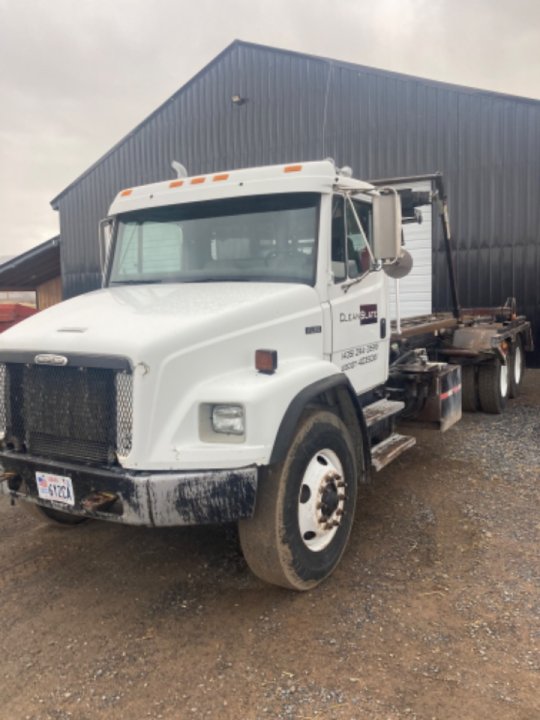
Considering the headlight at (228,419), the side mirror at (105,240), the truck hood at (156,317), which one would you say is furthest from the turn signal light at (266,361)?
the side mirror at (105,240)

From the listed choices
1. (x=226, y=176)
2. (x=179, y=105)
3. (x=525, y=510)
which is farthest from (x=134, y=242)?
(x=179, y=105)

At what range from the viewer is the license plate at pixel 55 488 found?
10.8ft

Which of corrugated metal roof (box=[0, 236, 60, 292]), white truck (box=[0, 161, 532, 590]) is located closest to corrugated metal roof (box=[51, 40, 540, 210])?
corrugated metal roof (box=[0, 236, 60, 292])

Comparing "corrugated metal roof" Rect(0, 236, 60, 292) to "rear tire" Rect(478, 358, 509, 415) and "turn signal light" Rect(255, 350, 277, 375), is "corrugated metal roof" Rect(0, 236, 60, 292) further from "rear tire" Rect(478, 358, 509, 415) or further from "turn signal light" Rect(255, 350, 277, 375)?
"turn signal light" Rect(255, 350, 277, 375)

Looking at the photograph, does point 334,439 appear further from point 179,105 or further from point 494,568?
point 179,105

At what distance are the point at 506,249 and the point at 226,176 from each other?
10.2 metres

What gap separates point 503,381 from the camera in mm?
8812

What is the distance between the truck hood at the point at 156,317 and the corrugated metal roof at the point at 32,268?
1803 centimetres

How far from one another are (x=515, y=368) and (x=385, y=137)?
22.9 ft

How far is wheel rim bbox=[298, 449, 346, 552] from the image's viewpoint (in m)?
3.58

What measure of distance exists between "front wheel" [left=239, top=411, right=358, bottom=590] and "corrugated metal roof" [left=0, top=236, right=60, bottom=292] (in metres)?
18.9

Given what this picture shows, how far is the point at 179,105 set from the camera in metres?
16.6

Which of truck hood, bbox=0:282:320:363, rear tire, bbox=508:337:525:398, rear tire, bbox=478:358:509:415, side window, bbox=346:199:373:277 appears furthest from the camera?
rear tire, bbox=508:337:525:398

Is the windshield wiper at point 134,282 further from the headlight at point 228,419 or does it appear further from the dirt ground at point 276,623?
the dirt ground at point 276,623
